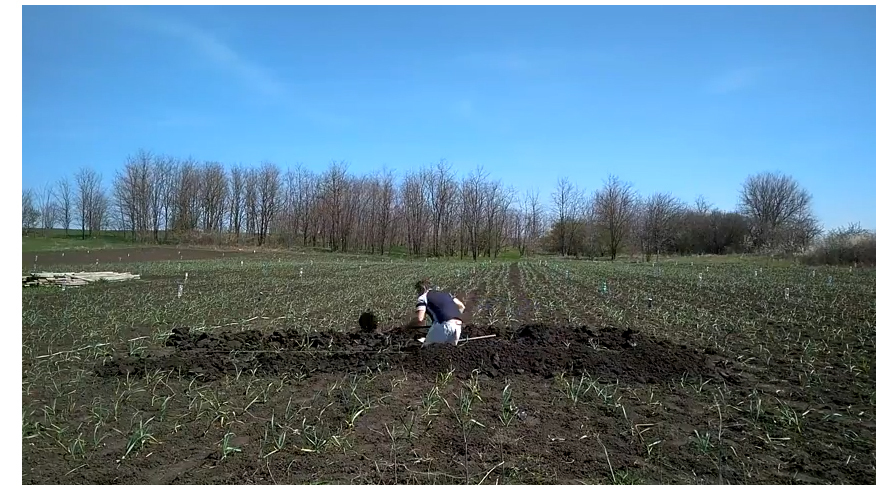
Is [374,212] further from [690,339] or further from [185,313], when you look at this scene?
[690,339]

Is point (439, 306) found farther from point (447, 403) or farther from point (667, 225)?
point (667, 225)

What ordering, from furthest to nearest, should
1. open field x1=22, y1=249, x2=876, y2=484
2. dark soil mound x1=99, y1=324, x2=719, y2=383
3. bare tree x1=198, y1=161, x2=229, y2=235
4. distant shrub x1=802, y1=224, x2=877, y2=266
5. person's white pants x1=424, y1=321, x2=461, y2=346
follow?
1. bare tree x1=198, y1=161, x2=229, y2=235
2. distant shrub x1=802, y1=224, x2=877, y2=266
3. person's white pants x1=424, y1=321, x2=461, y2=346
4. dark soil mound x1=99, y1=324, x2=719, y2=383
5. open field x1=22, y1=249, x2=876, y2=484

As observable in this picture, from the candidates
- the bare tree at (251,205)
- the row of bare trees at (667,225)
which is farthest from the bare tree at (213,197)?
the row of bare trees at (667,225)

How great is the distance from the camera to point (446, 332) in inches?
243

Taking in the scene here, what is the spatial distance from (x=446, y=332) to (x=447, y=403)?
169 centimetres

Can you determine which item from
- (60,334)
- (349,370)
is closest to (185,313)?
(60,334)

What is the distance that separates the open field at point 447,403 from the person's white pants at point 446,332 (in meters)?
0.26

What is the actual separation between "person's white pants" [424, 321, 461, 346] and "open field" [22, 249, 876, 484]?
0.84 ft

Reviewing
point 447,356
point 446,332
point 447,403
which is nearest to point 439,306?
point 446,332

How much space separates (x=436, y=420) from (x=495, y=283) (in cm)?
1406

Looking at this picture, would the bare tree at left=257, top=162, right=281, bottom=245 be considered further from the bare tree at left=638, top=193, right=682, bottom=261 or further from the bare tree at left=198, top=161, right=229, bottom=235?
the bare tree at left=638, top=193, right=682, bottom=261

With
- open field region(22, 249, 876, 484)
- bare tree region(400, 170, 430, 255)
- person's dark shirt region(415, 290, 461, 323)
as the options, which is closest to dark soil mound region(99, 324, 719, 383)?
open field region(22, 249, 876, 484)

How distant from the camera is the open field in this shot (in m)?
3.51

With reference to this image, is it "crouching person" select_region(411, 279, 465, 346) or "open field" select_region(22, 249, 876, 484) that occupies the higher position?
"crouching person" select_region(411, 279, 465, 346)
